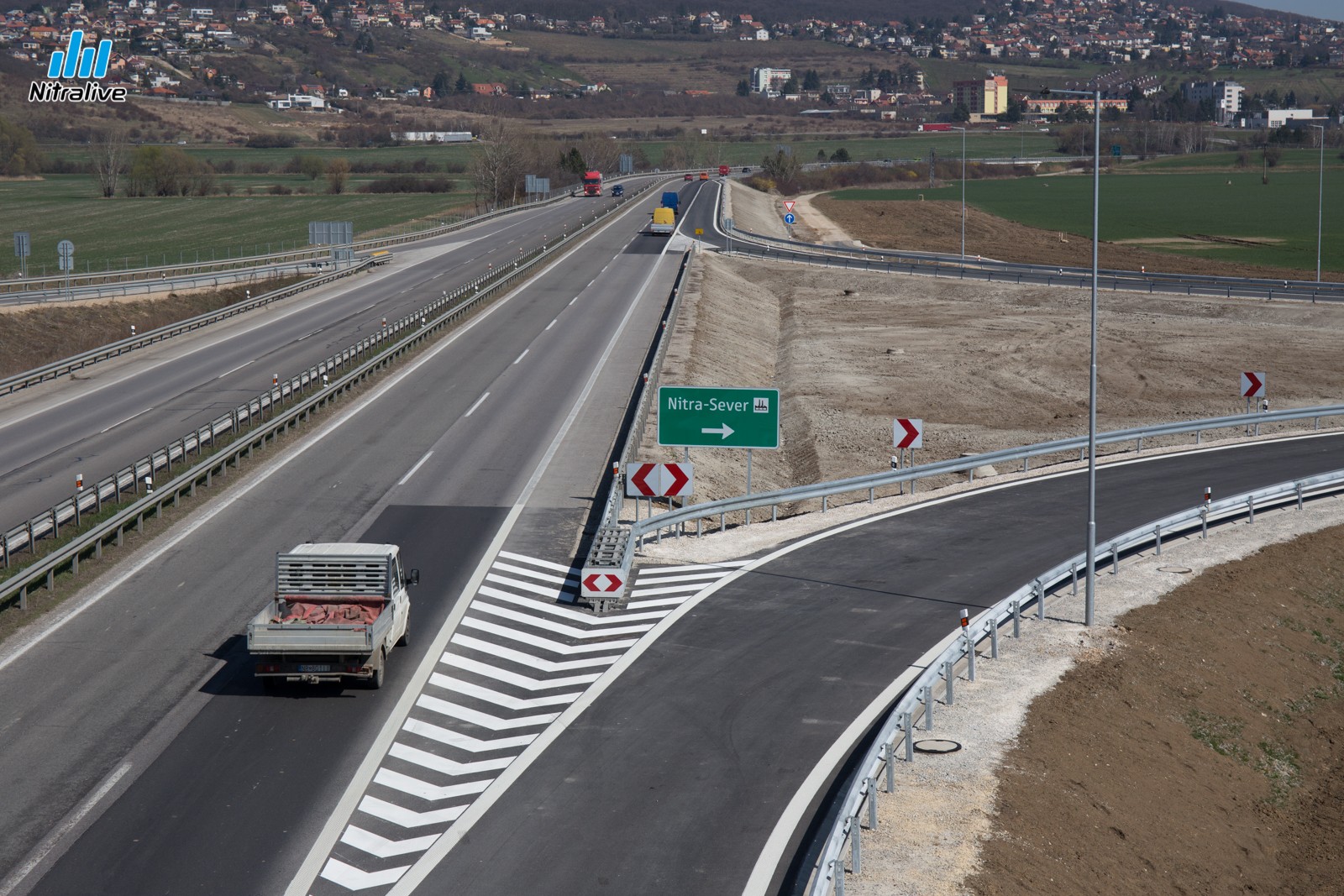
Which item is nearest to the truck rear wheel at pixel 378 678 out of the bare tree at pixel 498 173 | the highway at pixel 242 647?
the highway at pixel 242 647

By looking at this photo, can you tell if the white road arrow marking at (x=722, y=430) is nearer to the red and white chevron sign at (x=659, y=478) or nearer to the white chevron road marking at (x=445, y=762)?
the red and white chevron sign at (x=659, y=478)

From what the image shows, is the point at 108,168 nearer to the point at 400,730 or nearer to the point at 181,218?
the point at 181,218

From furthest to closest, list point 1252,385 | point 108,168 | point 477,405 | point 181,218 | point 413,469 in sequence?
1. point 108,168
2. point 181,218
3. point 477,405
4. point 1252,385
5. point 413,469

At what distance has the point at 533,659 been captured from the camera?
2491 centimetres

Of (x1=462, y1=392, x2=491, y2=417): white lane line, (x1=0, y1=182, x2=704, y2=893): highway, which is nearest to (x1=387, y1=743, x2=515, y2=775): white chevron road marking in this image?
(x1=0, y1=182, x2=704, y2=893): highway

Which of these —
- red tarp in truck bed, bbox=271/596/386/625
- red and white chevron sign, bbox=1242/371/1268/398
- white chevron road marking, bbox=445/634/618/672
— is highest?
red and white chevron sign, bbox=1242/371/1268/398

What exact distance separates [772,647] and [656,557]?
7.28 metres

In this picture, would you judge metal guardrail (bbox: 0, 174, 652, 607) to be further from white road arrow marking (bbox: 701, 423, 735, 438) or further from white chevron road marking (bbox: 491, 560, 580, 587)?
white road arrow marking (bbox: 701, 423, 735, 438)

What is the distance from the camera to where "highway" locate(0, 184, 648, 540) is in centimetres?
3872

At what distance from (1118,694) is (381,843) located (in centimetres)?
1327

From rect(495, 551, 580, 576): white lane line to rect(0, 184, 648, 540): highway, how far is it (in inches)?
486

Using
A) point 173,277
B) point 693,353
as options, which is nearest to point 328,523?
point 693,353

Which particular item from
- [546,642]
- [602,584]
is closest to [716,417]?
[602,584]

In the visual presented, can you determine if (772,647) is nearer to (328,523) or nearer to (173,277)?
(328,523)
